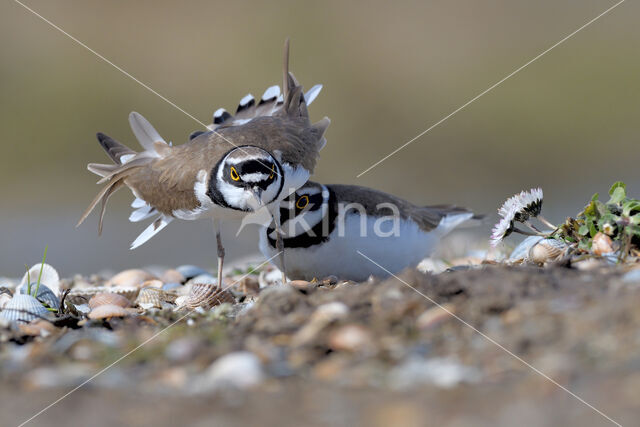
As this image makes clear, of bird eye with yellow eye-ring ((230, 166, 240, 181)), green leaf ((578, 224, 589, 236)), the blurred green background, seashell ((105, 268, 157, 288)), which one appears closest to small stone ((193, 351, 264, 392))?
bird eye with yellow eye-ring ((230, 166, 240, 181))

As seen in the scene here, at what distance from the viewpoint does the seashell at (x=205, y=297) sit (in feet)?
14.8

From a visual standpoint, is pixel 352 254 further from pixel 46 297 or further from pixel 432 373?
pixel 432 373

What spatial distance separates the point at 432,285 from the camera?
10.4 ft

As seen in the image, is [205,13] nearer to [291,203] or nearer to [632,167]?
[632,167]

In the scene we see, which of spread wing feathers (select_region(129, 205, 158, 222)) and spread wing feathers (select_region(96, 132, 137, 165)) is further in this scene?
spread wing feathers (select_region(96, 132, 137, 165))

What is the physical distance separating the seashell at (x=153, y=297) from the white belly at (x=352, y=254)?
84 centimetres

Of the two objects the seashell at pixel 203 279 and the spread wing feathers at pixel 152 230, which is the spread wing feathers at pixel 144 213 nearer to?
the spread wing feathers at pixel 152 230

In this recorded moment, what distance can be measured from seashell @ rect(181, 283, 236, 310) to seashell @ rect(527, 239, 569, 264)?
1869 millimetres

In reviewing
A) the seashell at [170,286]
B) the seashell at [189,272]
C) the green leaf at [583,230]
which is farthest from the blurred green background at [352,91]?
the green leaf at [583,230]

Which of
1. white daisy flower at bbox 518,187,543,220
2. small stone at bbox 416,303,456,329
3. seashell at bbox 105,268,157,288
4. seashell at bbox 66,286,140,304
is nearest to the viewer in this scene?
small stone at bbox 416,303,456,329

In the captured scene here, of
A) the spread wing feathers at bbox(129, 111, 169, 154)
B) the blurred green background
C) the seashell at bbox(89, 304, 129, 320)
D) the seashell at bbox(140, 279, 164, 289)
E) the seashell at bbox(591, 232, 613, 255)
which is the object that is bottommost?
the seashell at bbox(591, 232, 613, 255)

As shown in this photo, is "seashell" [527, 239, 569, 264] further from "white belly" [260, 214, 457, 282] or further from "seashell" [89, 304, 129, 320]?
"seashell" [89, 304, 129, 320]

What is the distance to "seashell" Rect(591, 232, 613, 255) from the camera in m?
3.86

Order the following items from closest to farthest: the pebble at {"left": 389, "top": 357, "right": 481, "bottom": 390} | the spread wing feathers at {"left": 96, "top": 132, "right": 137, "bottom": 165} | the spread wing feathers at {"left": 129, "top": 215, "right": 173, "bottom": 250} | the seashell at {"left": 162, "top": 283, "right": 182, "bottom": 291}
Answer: the pebble at {"left": 389, "top": 357, "right": 481, "bottom": 390}
the seashell at {"left": 162, "top": 283, "right": 182, "bottom": 291}
the spread wing feathers at {"left": 129, "top": 215, "right": 173, "bottom": 250}
the spread wing feathers at {"left": 96, "top": 132, "right": 137, "bottom": 165}
